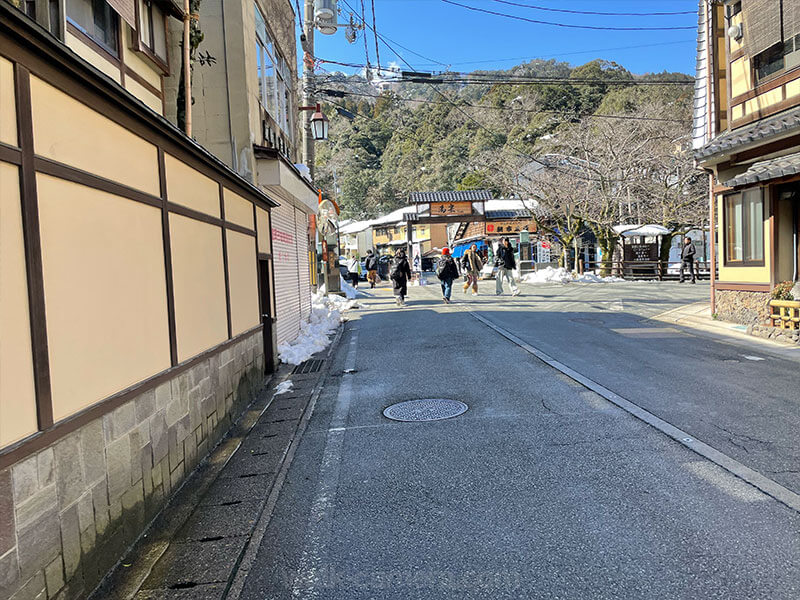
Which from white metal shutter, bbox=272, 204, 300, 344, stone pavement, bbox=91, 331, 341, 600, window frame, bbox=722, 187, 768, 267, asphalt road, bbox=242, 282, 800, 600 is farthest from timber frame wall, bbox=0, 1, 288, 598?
window frame, bbox=722, 187, 768, 267

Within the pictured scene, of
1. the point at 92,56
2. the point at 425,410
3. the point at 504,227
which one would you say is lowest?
the point at 425,410

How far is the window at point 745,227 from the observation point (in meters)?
12.0

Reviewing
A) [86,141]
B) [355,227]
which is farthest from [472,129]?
[86,141]

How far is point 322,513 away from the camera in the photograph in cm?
395

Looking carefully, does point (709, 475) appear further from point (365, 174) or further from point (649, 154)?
point (365, 174)

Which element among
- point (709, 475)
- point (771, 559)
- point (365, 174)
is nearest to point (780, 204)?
point (709, 475)

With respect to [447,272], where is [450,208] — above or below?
above

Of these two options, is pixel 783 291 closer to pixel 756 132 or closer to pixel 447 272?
pixel 756 132

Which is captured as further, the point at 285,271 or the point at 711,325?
the point at 711,325

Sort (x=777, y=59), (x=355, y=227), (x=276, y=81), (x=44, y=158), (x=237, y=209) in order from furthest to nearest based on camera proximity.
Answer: (x=355, y=227)
(x=276, y=81)
(x=777, y=59)
(x=237, y=209)
(x=44, y=158)

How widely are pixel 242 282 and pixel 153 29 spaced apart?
3.96m

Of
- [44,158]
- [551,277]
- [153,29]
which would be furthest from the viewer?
[551,277]

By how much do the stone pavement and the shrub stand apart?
9539mm

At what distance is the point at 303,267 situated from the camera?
49.4 ft
